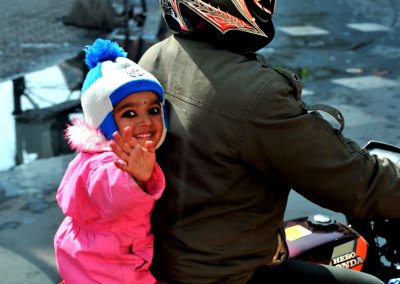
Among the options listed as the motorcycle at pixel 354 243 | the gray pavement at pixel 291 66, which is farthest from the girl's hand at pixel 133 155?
the gray pavement at pixel 291 66

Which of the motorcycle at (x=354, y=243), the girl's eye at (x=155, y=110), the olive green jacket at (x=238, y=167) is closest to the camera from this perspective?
the olive green jacket at (x=238, y=167)

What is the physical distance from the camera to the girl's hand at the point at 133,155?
181 centimetres

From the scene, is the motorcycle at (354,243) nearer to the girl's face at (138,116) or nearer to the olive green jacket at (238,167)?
the olive green jacket at (238,167)

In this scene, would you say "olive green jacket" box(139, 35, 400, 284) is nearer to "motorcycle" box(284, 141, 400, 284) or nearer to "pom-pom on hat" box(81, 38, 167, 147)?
"pom-pom on hat" box(81, 38, 167, 147)

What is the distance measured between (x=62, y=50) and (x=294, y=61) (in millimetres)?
3801

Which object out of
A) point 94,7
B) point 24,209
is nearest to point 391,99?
point 24,209

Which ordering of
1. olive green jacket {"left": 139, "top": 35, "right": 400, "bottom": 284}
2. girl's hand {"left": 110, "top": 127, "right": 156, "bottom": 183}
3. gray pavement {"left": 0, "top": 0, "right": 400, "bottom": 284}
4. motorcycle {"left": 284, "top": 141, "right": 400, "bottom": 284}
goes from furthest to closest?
gray pavement {"left": 0, "top": 0, "right": 400, "bottom": 284}
motorcycle {"left": 284, "top": 141, "right": 400, "bottom": 284}
olive green jacket {"left": 139, "top": 35, "right": 400, "bottom": 284}
girl's hand {"left": 110, "top": 127, "right": 156, "bottom": 183}

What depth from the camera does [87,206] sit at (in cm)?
198

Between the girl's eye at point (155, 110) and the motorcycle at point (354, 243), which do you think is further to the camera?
the motorcycle at point (354, 243)

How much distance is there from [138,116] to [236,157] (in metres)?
0.34

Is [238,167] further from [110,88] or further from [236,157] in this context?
[110,88]

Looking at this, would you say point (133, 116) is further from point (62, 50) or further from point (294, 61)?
point (62, 50)

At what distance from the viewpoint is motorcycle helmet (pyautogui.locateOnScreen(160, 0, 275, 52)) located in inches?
78.2

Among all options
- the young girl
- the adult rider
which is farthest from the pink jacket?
the adult rider
